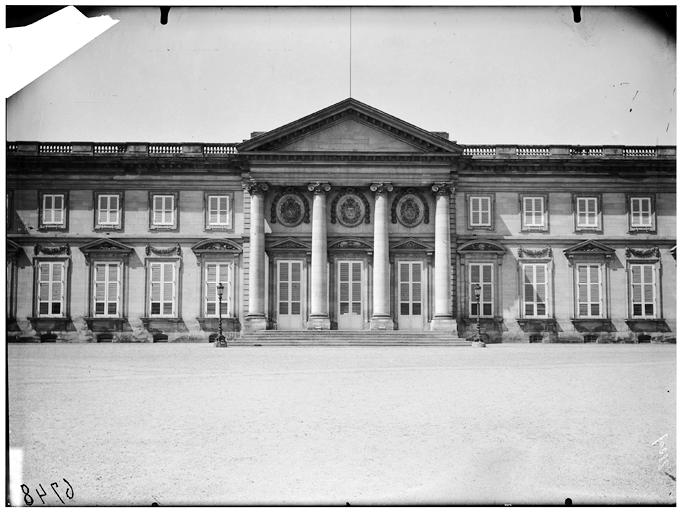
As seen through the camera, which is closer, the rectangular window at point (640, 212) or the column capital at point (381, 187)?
the rectangular window at point (640, 212)

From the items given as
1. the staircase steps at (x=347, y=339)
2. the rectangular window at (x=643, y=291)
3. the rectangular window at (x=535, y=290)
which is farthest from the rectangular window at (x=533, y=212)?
the staircase steps at (x=347, y=339)

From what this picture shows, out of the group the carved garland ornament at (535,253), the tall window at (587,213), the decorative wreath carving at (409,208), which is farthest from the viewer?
the decorative wreath carving at (409,208)

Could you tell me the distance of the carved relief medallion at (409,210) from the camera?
111 ft

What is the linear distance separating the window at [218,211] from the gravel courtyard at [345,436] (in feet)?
51.8

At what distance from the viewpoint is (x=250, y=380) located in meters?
15.8

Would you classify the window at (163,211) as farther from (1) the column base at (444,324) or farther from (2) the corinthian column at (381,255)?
(1) the column base at (444,324)

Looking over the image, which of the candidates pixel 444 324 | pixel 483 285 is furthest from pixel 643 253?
pixel 444 324

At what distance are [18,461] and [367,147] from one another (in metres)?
25.9

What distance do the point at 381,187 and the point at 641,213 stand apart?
460 inches

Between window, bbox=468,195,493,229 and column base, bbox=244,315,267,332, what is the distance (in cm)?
1041

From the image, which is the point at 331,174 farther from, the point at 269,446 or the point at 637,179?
the point at 269,446

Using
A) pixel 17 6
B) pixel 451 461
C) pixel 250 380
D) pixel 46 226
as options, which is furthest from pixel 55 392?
pixel 46 226

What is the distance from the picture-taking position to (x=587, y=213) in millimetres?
30062

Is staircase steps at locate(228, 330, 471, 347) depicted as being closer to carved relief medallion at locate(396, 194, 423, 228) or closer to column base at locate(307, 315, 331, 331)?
column base at locate(307, 315, 331, 331)
